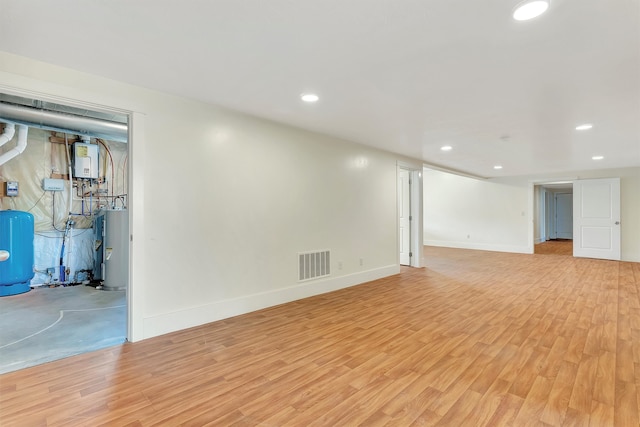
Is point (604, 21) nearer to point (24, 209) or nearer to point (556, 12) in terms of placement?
point (556, 12)

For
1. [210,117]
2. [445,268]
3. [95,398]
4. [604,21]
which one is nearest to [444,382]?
[95,398]

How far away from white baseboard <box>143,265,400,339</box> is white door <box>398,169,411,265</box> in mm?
2104

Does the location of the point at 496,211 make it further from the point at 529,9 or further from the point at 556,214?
the point at 529,9

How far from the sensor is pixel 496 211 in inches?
370

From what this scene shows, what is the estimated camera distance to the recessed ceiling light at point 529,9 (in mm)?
1562

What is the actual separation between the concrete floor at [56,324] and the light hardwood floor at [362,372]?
0.26 meters

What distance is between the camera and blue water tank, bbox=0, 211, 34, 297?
4.13m

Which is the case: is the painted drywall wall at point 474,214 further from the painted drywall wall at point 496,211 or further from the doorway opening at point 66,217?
the doorway opening at point 66,217

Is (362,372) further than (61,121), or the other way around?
(61,121)

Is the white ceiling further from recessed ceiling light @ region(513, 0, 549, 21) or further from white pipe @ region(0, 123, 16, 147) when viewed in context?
white pipe @ region(0, 123, 16, 147)

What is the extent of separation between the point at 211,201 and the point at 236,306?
121 centimetres

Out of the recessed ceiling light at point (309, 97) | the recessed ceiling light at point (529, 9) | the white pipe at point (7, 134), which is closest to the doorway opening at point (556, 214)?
the recessed ceiling light at point (309, 97)

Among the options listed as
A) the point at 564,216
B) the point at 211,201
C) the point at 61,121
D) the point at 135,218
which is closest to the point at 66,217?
the point at 61,121

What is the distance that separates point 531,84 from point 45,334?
16.4 ft
